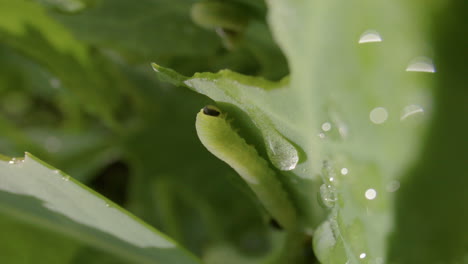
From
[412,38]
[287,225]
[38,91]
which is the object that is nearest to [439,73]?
[412,38]

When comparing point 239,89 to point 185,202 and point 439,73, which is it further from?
point 185,202

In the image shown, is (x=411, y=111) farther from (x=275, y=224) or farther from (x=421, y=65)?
(x=275, y=224)

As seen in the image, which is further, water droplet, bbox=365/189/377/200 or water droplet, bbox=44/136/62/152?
water droplet, bbox=44/136/62/152

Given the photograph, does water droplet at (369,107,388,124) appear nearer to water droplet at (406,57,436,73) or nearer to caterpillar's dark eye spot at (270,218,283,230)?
water droplet at (406,57,436,73)

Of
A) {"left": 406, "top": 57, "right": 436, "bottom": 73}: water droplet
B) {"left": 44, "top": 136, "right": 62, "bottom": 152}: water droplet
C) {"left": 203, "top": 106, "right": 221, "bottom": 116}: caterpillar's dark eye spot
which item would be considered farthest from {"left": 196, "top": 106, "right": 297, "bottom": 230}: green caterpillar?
{"left": 44, "top": 136, "right": 62, "bottom": 152}: water droplet

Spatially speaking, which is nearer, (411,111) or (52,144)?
(411,111)

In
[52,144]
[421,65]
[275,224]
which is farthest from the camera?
[52,144]

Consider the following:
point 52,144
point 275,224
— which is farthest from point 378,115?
point 52,144
